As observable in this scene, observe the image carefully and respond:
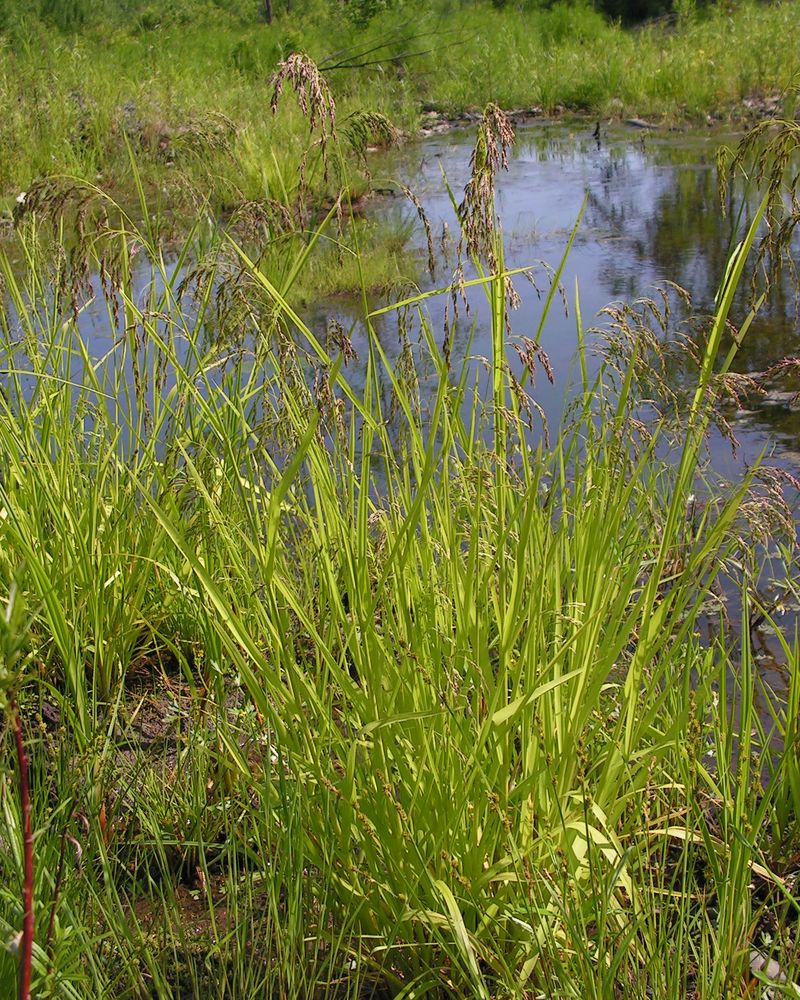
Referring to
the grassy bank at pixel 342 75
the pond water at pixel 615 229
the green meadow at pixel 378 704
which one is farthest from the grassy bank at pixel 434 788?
the grassy bank at pixel 342 75

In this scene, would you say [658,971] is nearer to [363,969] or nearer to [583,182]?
[363,969]

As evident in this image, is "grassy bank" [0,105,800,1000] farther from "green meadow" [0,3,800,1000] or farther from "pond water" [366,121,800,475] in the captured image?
Answer: "pond water" [366,121,800,475]

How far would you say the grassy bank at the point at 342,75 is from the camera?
359 inches

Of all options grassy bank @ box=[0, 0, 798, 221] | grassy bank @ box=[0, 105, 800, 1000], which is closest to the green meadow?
grassy bank @ box=[0, 105, 800, 1000]

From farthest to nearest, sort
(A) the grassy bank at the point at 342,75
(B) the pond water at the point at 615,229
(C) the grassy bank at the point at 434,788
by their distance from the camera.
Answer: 1. (A) the grassy bank at the point at 342,75
2. (B) the pond water at the point at 615,229
3. (C) the grassy bank at the point at 434,788

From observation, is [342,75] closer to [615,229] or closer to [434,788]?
[615,229]

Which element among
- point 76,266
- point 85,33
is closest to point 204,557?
point 76,266

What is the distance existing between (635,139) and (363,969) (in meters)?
10.5

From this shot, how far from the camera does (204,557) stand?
218 cm

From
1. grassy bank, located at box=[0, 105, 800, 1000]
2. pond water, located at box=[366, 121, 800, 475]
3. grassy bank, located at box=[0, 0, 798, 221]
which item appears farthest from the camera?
grassy bank, located at box=[0, 0, 798, 221]

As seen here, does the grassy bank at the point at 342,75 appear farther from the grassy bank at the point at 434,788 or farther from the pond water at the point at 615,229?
the grassy bank at the point at 434,788

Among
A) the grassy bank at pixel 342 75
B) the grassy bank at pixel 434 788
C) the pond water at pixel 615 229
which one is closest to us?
the grassy bank at pixel 434 788

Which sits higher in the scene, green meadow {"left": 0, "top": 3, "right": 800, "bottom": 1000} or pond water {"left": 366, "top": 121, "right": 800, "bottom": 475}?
green meadow {"left": 0, "top": 3, "right": 800, "bottom": 1000}

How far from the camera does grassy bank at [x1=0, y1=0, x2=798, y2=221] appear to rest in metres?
9.12
